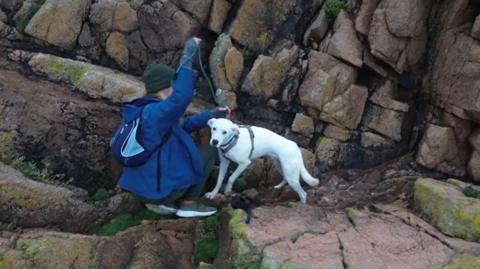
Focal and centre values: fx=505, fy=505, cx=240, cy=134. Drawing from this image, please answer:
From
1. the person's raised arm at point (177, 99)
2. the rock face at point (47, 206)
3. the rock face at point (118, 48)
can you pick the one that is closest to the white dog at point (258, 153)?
the person's raised arm at point (177, 99)

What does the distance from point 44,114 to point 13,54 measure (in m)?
1.59

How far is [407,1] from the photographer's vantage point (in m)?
8.99

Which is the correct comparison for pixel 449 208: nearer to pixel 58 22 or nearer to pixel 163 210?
pixel 163 210

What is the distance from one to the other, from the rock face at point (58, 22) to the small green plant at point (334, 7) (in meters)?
4.68

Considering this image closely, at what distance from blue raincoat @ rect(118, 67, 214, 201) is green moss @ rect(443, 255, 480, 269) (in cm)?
371

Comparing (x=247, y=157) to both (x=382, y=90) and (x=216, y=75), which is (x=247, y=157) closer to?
(x=216, y=75)

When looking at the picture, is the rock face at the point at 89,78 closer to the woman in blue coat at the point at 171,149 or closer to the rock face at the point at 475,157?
the woman in blue coat at the point at 171,149

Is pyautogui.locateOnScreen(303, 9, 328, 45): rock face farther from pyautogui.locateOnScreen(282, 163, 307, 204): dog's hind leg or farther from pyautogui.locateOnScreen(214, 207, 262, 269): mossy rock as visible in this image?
pyautogui.locateOnScreen(214, 207, 262, 269): mossy rock

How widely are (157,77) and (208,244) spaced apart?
101 inches

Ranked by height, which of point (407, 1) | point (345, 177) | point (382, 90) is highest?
point (407, 1)

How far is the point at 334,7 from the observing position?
9477 millimetres

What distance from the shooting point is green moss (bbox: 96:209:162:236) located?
8008 mm

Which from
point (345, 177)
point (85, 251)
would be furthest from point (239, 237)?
point (345, 177)

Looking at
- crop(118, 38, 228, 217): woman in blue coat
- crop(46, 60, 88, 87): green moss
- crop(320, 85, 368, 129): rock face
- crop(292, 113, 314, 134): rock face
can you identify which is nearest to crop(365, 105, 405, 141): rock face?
crop(320, 85, 368, 129): rock face
